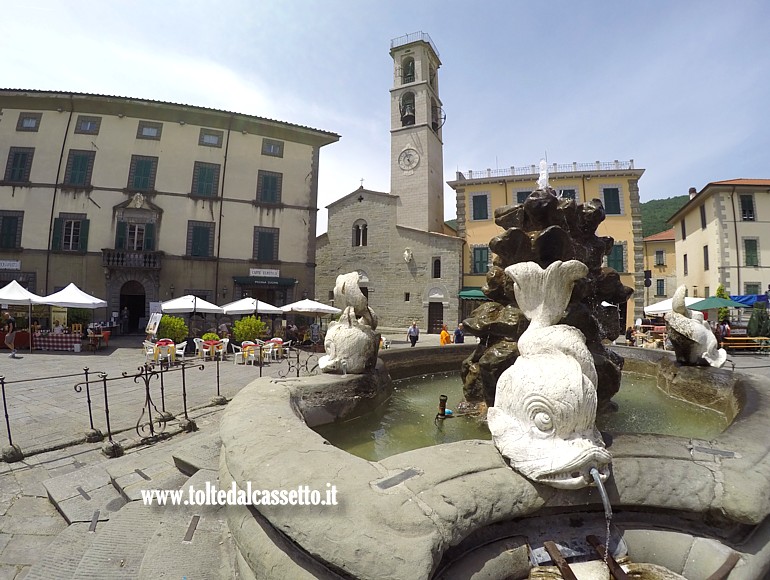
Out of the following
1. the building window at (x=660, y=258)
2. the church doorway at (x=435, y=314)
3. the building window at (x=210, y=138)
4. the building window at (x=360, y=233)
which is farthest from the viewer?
the building window at (x=660, y=258)

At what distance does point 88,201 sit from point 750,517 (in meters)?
27.7

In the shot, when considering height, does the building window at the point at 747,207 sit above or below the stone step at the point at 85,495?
above

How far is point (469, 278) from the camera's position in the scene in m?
26.9

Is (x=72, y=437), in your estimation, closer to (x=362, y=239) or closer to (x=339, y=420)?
(x=339, y=420)

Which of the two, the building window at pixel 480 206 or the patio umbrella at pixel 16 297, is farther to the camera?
the building window at pixel 480 206

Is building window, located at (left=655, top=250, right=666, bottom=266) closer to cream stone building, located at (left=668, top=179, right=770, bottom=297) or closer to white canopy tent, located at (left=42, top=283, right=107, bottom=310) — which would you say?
cream stone building, located at (left=668, top=179, right=770, bottom=297)

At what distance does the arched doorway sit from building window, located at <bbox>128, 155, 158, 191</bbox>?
549 centimetres

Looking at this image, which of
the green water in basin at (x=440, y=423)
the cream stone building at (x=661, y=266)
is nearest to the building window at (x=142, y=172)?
the green water in basin at (x=440, y=423)

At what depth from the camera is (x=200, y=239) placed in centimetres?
2291

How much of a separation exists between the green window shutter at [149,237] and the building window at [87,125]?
6279 millimetres

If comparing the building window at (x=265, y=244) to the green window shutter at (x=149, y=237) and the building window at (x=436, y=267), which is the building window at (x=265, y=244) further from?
the building window at (x=436, y=267)

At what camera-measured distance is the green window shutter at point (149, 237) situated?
72.3 feet

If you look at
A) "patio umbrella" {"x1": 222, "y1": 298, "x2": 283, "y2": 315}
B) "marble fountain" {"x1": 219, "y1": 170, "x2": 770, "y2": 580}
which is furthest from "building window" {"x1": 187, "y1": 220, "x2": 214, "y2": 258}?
"marble fountain" {"x1": 219, "y1": 170, "x2": 770, "y2": 580}

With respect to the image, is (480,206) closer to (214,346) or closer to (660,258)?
(214,346)
